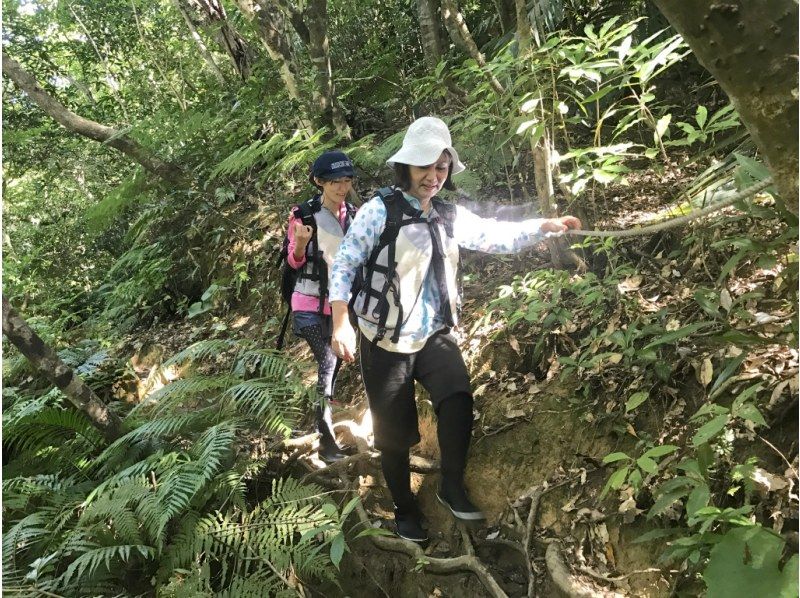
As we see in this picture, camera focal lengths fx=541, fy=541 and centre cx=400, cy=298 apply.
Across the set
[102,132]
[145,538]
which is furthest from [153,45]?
[145,538]

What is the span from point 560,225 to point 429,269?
0.68 m

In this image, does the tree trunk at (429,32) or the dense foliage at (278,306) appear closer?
the dense foliage at (278,306)

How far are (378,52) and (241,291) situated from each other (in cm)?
359

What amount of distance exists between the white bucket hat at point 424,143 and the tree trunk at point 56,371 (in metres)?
3.06

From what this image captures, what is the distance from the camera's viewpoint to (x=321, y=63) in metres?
5.39

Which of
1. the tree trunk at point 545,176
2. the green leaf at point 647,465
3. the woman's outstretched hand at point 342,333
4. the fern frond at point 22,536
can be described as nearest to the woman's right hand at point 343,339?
the woman's outstretched hand at point 342,333

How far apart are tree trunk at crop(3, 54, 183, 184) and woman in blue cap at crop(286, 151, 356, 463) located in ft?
14.6

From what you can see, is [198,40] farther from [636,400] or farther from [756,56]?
[756,56]

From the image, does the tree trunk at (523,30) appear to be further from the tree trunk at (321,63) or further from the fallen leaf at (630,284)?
the tree trunk at (321,63)

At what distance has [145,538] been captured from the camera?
3338 millimetres

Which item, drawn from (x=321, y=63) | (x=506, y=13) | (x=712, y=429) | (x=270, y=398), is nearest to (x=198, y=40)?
(x=321, y=63)

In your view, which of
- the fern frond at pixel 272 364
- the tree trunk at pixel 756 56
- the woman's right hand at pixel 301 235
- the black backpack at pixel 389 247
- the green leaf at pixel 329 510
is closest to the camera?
the tree trunk at pixel 756 56

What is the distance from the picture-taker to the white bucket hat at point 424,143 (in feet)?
8.24

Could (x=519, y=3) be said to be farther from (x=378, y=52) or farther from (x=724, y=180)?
(x=378, y=52)
